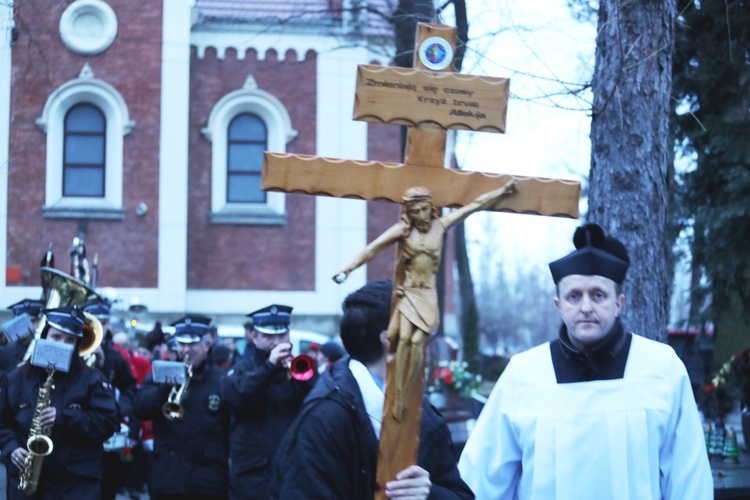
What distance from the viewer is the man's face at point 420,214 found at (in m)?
4.20

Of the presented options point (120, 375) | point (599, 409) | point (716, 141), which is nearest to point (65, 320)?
point (120, 375)

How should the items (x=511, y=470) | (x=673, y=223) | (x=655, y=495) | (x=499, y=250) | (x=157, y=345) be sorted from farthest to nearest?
1. (x=499, y=250)
2. (x=157, y=345)
3. (x=673, y=223)
4. (x=511, y=470)
5. (x=655, y=495)

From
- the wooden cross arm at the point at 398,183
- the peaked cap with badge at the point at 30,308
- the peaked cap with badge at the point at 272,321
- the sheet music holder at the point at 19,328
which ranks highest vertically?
the wooden cross arm at the point at 398,183

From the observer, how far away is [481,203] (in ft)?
14.5

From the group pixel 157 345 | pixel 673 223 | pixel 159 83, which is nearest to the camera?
pixel 673 223

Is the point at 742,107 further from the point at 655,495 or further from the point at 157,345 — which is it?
the point at 655,495

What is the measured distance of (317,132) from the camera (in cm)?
2662

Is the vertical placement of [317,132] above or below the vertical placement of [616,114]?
above

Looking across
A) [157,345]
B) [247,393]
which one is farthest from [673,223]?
[247,393]

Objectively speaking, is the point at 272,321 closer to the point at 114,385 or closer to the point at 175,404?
the point at 175,404

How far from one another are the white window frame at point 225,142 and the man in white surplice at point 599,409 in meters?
21.8

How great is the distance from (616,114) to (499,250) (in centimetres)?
8342

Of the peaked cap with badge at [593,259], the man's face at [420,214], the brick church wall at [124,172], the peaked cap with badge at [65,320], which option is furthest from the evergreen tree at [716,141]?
the brick church wall at [124,172]

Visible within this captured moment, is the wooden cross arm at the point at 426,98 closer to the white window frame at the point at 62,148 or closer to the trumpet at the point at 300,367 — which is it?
the trumpet at the point at 300,367
